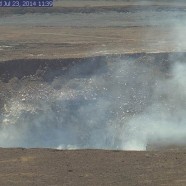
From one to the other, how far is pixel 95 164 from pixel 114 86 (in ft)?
31.5

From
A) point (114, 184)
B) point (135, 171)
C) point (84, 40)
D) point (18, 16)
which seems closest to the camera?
point (114, 184)

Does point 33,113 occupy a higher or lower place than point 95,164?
lower

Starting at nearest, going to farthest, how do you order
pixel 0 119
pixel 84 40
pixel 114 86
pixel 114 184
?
pixel 114 184
pixel 0 119
pixel 114 86
pixel 84 40

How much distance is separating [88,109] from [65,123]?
57.1 inches

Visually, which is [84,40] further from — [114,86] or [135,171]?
[135,171]

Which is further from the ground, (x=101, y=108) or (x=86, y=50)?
(x=86, y=50)

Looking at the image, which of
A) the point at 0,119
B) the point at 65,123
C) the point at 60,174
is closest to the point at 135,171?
the point at 60,174

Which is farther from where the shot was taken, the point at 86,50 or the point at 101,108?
the point at 86,50

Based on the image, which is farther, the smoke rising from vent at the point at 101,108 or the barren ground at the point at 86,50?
the smoke rising from vent at the point at 101,108

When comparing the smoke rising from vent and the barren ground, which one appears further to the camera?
the smoke rising from vent

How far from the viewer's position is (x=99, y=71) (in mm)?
23797

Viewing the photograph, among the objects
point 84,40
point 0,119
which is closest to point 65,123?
point 0,119

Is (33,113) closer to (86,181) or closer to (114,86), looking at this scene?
(114,86)

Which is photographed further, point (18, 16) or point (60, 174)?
point (18, 16)
